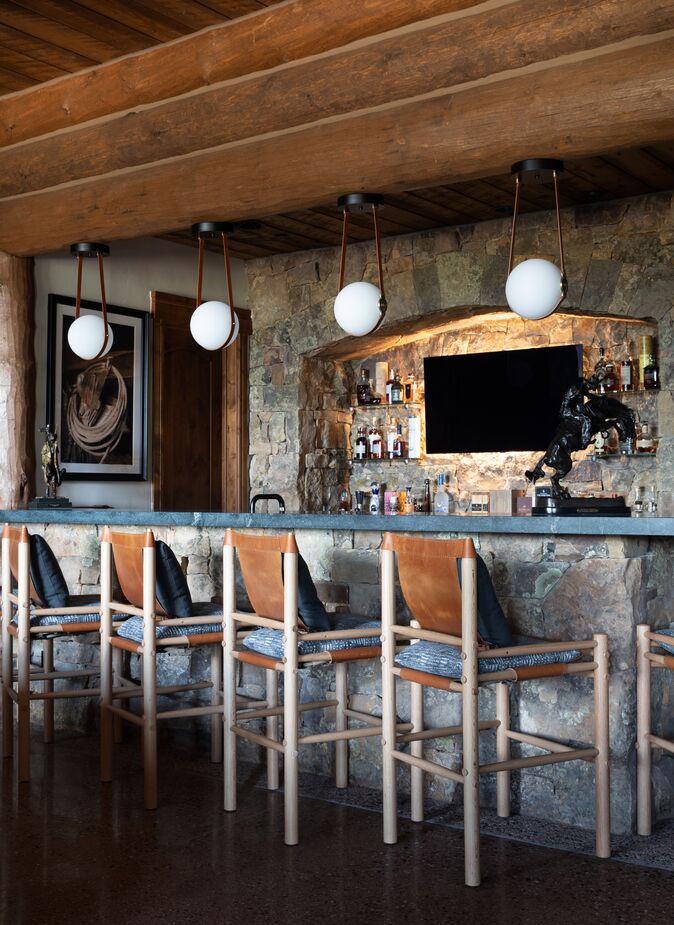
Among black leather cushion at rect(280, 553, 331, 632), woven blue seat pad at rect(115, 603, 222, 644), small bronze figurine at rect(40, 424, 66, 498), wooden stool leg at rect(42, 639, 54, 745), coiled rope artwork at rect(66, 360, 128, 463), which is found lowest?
wooden stool leg at rect(42, 639, 54, 745)

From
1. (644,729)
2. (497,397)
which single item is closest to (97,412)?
(497,397)

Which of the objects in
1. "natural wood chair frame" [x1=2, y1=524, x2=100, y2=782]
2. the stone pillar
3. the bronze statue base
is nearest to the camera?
the bronze statue base

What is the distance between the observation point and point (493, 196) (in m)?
5.35

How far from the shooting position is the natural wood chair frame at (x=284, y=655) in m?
2.98

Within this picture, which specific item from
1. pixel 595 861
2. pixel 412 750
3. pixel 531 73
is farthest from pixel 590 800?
pixel 531 73

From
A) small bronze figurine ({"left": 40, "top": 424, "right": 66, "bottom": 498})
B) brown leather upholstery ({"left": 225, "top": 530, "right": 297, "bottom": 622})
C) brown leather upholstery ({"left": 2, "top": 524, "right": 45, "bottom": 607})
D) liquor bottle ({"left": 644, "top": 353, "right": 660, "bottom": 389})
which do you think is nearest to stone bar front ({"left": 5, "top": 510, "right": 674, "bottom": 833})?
brown leather upholstery ({"left": 225, "top": 530, "right": 297, "bottom": 622})

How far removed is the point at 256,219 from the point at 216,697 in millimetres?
2360

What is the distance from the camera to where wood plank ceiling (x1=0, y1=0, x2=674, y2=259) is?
359 centimetres

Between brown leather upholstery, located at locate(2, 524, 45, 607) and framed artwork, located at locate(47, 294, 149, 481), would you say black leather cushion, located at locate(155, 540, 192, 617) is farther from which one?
framed artwork, located at locate(47, 294, 149, 481)

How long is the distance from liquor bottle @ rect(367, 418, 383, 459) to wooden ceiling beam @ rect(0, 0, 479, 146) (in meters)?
3.18

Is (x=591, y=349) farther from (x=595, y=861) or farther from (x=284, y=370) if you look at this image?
(x=595, y=861)

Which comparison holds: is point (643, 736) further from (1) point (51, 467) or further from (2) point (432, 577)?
(1) point (51, 467)

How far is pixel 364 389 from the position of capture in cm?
705

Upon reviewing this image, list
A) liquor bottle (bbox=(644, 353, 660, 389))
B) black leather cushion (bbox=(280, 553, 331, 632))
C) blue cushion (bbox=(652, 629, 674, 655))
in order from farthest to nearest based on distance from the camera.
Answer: liquor bottle (bbox=(644, 353, 660, 389)), black leather cushion (bbox=(280, 553, 331, 632)), blue cushion (bbox=(652, 629, 674, 655))
